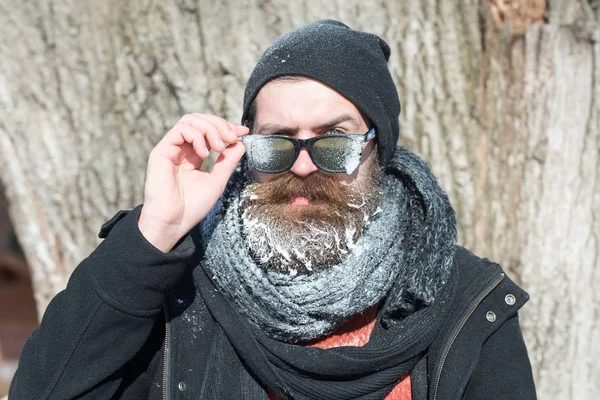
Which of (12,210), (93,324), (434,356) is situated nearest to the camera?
(93,324)

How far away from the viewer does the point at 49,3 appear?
318 centimetres

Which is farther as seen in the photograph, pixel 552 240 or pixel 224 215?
pixel 552 240

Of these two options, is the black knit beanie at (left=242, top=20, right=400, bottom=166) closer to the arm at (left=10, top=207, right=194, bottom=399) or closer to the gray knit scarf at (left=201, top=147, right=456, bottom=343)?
the gray knit scarf at (left=201, top=147, right=456, bottom=343)

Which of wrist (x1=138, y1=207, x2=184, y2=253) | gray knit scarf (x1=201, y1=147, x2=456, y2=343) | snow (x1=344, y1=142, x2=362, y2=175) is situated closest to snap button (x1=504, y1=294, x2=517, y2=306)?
gray knit scarf (x1=201, y1=147, x2=456, y2=343)

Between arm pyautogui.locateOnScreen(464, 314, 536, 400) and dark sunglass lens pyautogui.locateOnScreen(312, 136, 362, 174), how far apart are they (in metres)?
0.71

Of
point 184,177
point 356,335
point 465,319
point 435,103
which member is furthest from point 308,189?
point 435,103

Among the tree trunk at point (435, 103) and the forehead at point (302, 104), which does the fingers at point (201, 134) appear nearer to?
the forehead at point (302, 104)

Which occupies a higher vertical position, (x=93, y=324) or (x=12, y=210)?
(x=93, y=324)

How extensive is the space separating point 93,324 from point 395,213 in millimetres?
1020

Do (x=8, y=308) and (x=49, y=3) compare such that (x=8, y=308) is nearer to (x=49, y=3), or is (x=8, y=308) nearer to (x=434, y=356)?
(x=49, y=3)

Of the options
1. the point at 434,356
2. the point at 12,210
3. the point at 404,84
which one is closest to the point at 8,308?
the point at 12,210

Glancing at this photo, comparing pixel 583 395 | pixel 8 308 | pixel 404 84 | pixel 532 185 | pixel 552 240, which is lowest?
pixel 8 308

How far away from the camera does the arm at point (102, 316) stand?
196 centimetres

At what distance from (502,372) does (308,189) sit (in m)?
0.83
